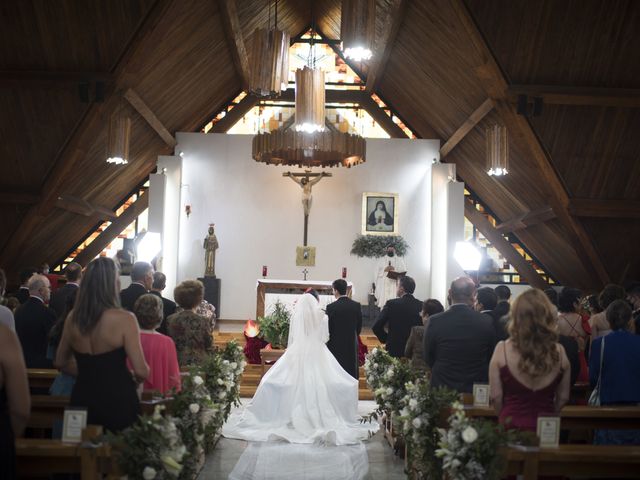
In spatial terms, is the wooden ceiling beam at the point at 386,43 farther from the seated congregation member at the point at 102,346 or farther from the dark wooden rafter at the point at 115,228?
the seated congregation member at the point at 102,346

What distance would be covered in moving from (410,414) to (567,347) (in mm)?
1130

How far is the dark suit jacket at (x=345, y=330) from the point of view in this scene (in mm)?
7957

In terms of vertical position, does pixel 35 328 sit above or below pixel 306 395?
above

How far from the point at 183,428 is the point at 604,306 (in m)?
3.20

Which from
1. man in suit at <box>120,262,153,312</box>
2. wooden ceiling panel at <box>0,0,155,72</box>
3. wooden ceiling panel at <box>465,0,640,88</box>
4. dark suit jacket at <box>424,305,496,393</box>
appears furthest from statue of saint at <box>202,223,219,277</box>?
dark suit jacket at <box>424,305,496,393</box>

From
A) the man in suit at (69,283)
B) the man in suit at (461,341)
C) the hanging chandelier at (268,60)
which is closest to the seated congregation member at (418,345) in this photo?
the man in suit at (461,341)

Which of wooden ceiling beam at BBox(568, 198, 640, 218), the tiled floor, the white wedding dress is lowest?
the tiled floor

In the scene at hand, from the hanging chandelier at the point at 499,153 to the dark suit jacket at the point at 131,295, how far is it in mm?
7220

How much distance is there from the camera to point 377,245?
16.9 m

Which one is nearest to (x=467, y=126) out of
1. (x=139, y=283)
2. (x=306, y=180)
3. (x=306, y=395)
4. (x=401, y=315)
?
(x=306, y=180)

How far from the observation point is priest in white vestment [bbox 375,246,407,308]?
1592 cm

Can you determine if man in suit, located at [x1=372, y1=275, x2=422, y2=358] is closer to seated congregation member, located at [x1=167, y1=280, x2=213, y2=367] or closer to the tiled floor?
the tiled floor

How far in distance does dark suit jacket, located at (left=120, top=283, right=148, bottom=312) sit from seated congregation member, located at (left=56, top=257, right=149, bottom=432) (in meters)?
2.45

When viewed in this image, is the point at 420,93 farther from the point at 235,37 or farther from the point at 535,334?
the point at 535,334
